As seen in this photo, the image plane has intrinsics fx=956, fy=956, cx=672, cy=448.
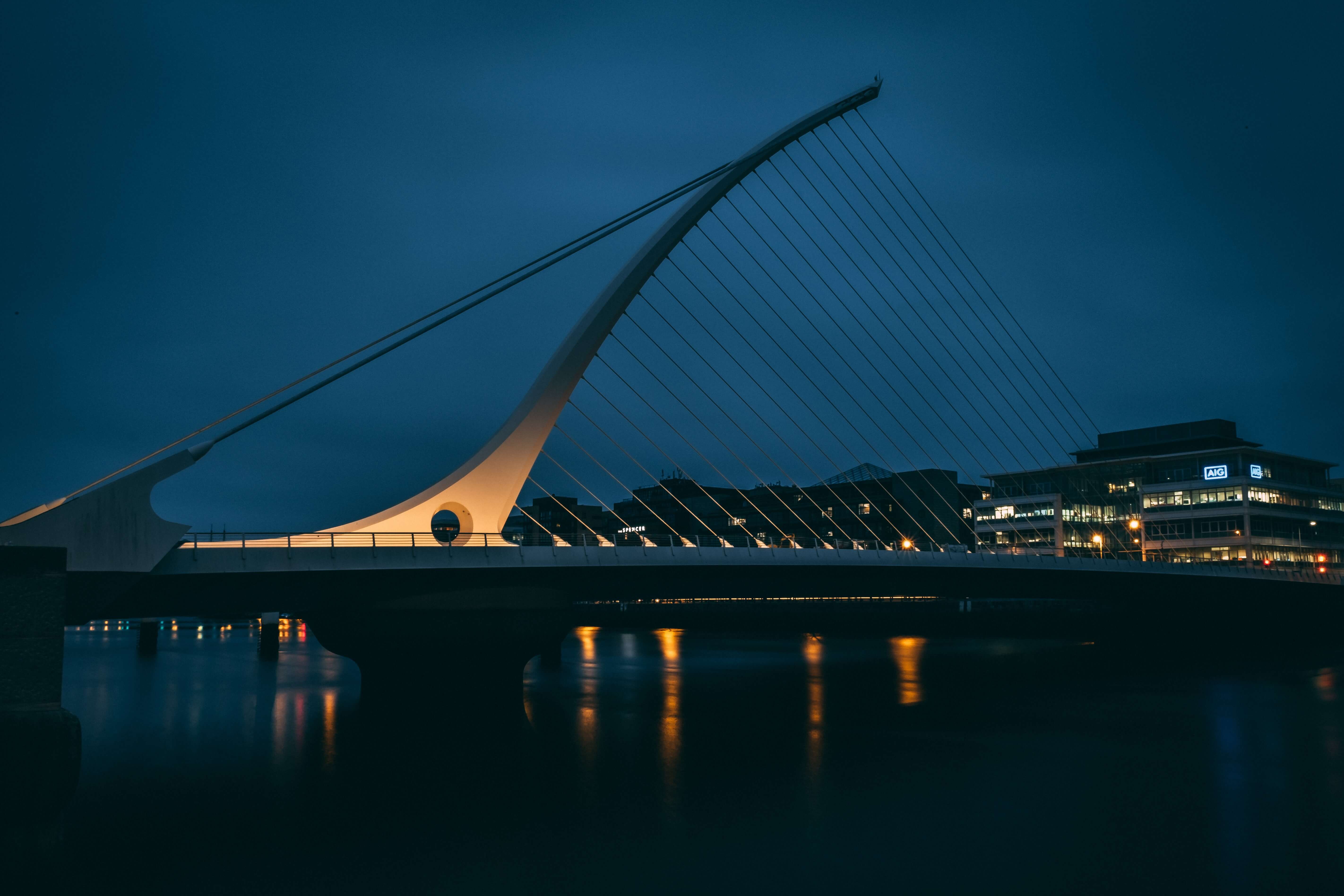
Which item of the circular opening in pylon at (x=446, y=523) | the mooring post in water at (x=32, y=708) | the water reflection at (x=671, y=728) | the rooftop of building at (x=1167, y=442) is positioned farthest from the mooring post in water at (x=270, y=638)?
the rooftop of building at (x=1167, y=442)

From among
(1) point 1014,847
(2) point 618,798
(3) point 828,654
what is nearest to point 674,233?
(2) point 618,798

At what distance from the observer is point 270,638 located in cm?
6347

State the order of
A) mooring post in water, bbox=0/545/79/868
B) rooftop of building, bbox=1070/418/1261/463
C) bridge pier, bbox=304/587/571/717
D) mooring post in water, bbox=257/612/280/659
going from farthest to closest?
rooftop of building, bbox=1070/418/1261/463, mooring post in water, bbox=257/612/280/659, bridge pier, bbox=304/587/571/717, mooring post in water, bbox=0/545/79/868

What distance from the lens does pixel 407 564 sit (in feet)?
79.5

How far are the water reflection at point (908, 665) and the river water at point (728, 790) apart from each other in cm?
49

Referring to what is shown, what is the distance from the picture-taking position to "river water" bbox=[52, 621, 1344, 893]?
15.1 m

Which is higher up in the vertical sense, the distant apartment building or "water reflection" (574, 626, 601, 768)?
the distant apartment building

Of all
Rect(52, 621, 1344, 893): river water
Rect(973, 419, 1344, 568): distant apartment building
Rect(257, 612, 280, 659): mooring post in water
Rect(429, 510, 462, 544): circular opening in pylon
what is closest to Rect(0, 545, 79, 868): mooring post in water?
Rect(52, 621, 1344, 893): river water

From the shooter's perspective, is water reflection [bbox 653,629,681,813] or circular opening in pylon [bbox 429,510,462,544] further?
circular opening in pylon [bbox 429,510,462,544]

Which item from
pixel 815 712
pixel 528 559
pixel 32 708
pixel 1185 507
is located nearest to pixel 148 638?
pixel 528 559

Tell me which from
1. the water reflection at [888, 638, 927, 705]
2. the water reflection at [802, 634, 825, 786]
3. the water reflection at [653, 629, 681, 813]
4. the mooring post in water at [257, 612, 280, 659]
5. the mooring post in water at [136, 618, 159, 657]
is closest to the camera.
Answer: the water reflection at [653, 629, 681, 813]

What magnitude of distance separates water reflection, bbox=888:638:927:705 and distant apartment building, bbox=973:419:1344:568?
1551 centimetres

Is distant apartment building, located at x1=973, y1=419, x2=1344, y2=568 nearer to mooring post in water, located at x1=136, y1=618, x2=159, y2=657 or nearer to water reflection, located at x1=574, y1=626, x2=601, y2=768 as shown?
water reflection, located at x1=574, y1=626, x2=601, y2=768

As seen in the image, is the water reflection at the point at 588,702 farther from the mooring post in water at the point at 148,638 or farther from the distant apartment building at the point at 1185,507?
the distant apartment building at the point at 1185,507
